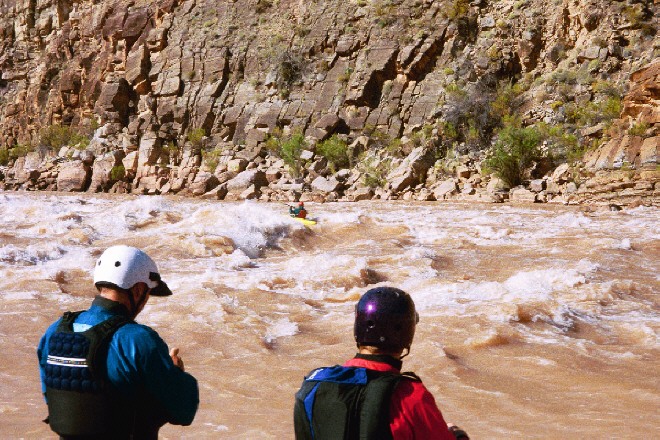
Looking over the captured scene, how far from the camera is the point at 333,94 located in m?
31.8

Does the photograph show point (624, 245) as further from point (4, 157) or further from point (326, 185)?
point (4, 157)

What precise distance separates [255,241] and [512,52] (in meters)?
22.1

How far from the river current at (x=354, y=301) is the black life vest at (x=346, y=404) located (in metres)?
A: 1.76

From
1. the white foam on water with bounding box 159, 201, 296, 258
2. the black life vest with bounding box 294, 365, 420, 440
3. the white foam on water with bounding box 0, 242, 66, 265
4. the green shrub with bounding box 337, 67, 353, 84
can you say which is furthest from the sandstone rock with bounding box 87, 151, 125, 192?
the black life vest with bounding box 294, 365, 420, 440

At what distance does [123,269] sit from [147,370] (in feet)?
1.09

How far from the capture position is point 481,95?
89.1 feet

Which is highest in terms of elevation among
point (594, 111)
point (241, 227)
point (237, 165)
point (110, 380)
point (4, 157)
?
point (594, 111)

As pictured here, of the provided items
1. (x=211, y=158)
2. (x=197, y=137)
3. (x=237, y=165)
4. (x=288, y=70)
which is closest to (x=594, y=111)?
(x=237, y=165)

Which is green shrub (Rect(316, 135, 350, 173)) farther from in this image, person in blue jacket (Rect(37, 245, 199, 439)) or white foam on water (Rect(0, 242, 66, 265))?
person in blue jacket (Rect(37, 245, 199, 439))

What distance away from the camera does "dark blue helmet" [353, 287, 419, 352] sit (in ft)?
5.42

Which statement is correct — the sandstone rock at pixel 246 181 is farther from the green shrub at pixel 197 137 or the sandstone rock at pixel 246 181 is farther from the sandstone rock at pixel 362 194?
the green shrub at pixel 197 137

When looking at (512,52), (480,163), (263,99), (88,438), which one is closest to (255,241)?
(88,438)

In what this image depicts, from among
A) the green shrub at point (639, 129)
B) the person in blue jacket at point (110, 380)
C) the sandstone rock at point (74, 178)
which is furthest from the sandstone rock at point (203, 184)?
the person in blue jacket at point (110, 380)

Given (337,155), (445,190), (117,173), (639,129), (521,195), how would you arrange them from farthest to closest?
(117,173) → (337,155) → (445,190) → (521,195) → (639,129)
